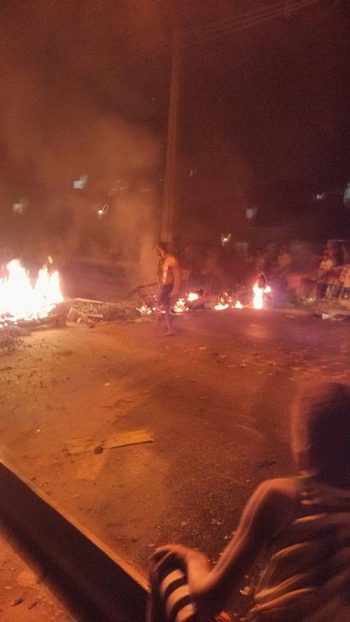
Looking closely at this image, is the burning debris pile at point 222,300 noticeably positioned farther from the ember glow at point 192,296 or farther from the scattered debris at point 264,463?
the scattered debris at point 264,463

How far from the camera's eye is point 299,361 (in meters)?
8.01

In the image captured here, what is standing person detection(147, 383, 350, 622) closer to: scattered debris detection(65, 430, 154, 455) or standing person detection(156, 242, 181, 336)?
scattered debris detection(65, 430, 154, 455)

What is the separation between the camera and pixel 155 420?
18.8 ft

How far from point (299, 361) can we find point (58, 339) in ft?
13.6

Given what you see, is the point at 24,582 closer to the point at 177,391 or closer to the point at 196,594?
the point at 196,594

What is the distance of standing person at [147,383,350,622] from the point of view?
1605 mm

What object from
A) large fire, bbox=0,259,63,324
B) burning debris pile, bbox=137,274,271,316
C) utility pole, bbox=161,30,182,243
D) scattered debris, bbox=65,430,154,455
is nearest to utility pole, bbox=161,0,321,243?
utility pole, bbox=161,30,182,243

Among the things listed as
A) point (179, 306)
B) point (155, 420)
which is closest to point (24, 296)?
point (179, 306)

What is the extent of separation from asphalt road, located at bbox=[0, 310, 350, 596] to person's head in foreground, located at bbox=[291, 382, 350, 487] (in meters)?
A: 2.04

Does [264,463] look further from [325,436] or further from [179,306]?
[179,306]

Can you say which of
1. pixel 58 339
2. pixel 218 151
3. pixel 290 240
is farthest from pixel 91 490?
pixel 290 240

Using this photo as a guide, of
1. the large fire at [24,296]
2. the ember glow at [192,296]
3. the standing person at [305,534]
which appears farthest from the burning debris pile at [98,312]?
the standing person at [305,534]

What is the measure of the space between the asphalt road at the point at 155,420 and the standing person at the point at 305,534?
5.99 ft

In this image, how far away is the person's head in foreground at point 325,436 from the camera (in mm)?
1726
